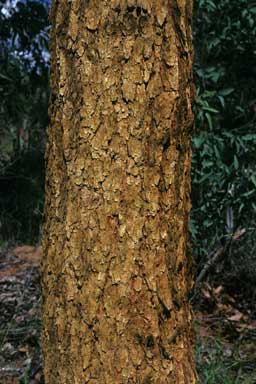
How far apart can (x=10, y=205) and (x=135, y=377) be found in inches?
222

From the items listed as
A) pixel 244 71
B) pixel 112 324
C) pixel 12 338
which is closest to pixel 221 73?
pixel 244 71

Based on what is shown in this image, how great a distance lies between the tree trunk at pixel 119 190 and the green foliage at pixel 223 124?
8.57 ft

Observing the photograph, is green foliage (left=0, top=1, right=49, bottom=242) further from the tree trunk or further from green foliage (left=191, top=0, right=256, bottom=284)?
the tree trunk

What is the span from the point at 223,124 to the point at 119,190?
329cm

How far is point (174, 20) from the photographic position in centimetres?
232

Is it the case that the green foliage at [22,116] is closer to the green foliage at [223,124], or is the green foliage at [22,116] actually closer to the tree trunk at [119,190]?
the green foliage at [223,124]

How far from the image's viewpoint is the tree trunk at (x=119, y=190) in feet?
7.31

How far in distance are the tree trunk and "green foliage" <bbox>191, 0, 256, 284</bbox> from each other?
261 centimetres

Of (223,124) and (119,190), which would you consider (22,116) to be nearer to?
(223,124)

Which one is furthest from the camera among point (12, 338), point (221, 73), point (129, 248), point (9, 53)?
point (9, 53)

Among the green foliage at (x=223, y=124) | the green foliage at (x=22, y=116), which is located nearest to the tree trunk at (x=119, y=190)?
the green foliage at (x=223, y=124)

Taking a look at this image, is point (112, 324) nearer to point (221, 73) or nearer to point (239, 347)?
point (239, 347)

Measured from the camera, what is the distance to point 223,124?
17.8ft

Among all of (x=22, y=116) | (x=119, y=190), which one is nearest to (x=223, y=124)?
(x=22, y=116)
